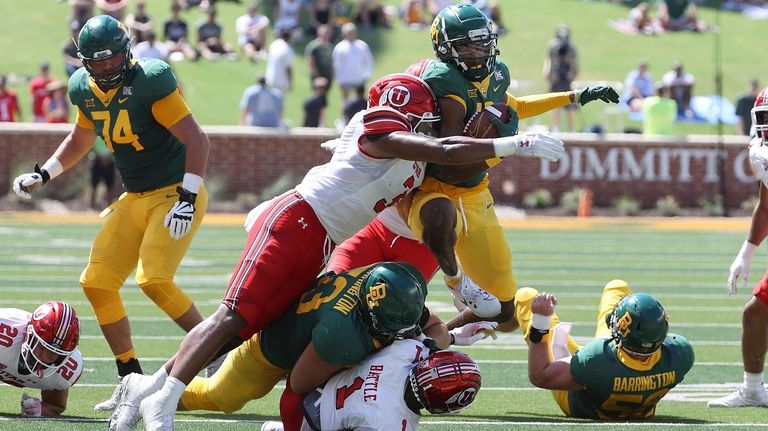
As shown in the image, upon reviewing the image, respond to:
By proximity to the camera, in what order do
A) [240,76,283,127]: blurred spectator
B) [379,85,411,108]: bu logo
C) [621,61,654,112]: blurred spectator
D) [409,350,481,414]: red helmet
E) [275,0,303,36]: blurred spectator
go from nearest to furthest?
[409,350,481,414]: red helmet
[379,85,411,108]: bu logo
[240,76,283,127]: blurred spectator
[621,61,654,112]: blurred spectator
[275,0,303,36]: blurred spectator

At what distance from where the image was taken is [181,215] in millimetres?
6137

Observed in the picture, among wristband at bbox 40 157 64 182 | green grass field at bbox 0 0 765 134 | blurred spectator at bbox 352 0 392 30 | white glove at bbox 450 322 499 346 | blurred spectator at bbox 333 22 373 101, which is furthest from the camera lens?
blurred spectator at bbox 352 0 392 30

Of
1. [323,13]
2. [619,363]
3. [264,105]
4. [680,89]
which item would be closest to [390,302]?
[619,363]

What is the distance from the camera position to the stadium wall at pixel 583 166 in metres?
18.1

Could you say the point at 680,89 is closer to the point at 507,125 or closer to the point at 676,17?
the point at 676,17

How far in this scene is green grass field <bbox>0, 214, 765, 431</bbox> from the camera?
6082 millimetres

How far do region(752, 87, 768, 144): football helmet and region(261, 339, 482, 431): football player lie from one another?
2.33 meters

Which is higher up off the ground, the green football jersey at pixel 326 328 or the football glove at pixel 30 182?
the green football jersey at pixel 326 328

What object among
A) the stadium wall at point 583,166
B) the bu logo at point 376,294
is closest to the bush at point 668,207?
the stadium wall at point 583,166

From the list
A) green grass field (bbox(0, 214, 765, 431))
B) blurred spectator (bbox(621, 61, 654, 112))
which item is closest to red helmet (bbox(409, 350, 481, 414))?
green grass field (bbox(0, 214, 765, 431))

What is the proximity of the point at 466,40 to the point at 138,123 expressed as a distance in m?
1.71

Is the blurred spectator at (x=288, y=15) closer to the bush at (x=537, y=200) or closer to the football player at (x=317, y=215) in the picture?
the bush at (x=537, y=200)

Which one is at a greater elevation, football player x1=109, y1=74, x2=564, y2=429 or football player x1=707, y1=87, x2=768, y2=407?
football player x1=109, y1=74, x2=564, y2=429

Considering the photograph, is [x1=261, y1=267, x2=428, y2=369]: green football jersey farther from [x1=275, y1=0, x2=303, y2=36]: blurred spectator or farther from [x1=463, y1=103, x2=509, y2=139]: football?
[x1=275, y1=0, x2=303, y2=36]: blurred spectator
